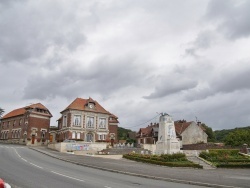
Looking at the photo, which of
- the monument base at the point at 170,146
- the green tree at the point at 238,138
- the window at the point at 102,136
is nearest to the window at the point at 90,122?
the window at the point at 102,136

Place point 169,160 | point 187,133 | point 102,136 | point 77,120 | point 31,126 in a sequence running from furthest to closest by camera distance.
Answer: point 187,133 → point 31,126 → point 102,136 → point 77,120 → point 169,160

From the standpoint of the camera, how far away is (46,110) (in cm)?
7569

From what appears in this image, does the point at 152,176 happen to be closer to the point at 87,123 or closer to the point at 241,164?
the point at 241,164

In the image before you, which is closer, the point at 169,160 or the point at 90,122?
the point at 169,160

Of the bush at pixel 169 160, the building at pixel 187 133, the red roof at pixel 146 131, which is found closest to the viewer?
the bush at pixel 169 160

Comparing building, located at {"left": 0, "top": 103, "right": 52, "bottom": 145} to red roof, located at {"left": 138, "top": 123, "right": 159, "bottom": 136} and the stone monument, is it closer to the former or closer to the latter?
red roof, located at {"left": 138, "top": 123, "right": 159, "bottom": 136}

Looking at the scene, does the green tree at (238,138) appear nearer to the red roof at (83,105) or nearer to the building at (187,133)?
the building at (187,133)

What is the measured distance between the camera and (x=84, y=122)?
6569 centimetres

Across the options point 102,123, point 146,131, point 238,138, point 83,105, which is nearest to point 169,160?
point 238,138

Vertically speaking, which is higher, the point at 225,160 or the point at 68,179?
the point at 68,179

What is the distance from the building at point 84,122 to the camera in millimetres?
64125

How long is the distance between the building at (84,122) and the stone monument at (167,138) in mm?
24549

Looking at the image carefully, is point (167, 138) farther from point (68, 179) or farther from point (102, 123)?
point (68, 179)

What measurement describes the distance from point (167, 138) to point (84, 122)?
92.3 ft
